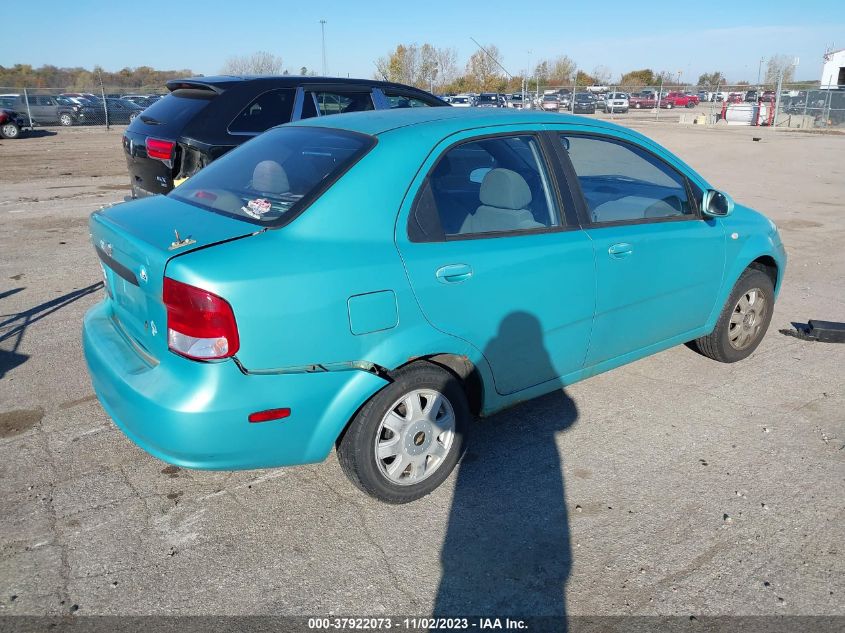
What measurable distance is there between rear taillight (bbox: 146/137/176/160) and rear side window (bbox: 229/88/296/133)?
60cm

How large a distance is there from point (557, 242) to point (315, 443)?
1.60 m

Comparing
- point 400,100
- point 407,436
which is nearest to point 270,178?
point 407,436

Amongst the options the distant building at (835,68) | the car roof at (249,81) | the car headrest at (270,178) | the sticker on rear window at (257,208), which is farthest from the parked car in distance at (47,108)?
the distant building at (835,68)

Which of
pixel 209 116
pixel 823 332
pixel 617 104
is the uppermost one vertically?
pixel 209 116

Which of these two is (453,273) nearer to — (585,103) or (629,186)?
(629,186)

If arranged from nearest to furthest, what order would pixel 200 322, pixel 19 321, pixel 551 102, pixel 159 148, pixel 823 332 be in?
pixel 200 322
pixel 823 332
pixel 19 321
pixel 159 148
pixel 551 102

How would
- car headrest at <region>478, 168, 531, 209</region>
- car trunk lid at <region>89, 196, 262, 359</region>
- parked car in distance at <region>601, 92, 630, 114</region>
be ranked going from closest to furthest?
car trunk lid at <region>89, 196, 262, 359</region>, car headrest at <region>478, 168, 531, 209</region>, parked car in distance at <region>601, 92, 630, 114</region>

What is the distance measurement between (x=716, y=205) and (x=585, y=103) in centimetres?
3908

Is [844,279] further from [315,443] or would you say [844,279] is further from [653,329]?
[315,443]

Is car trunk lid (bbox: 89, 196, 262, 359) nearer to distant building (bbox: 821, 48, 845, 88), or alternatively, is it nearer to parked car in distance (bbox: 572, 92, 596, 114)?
parked car in distance (bbox: 572, 92, 596, 114)

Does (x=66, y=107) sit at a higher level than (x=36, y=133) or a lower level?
higher

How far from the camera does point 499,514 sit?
3.24 metres

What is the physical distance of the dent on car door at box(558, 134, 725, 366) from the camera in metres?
3.83

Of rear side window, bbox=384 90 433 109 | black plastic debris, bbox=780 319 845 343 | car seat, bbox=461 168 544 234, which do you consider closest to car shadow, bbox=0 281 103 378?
car seat, bbox=461 168 544 234
